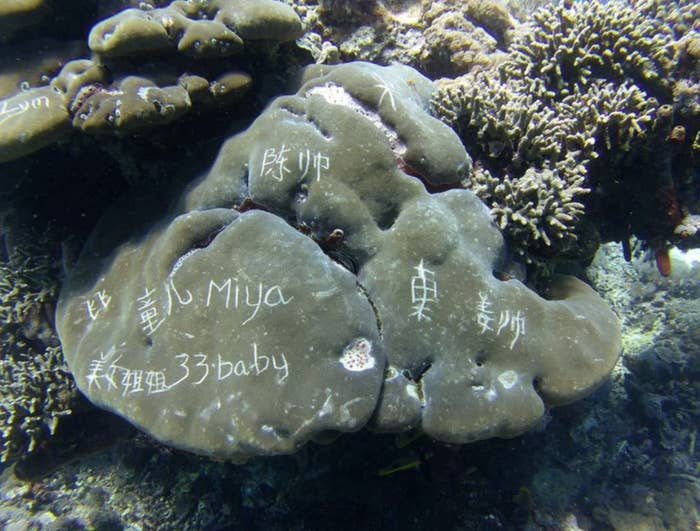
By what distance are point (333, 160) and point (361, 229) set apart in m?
0.62

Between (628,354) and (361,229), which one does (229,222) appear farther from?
(628,354)

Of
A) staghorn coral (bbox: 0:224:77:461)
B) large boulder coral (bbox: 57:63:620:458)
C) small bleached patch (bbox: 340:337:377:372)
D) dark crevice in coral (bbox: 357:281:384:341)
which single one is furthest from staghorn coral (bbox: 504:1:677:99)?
staghorn coral (bbox: 0:224:77:461)

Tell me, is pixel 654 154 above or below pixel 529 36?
below

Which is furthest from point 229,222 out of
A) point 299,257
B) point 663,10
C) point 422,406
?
point 663,10

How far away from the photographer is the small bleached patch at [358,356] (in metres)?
2.75

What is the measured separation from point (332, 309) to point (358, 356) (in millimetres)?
375

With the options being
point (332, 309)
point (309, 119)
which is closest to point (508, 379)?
point (332, 309)

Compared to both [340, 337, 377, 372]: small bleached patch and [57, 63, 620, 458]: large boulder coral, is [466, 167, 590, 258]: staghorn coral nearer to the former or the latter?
[57, 63, 620, 458]: large boulder coral

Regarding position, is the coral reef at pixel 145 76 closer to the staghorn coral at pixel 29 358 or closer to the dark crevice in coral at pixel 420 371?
the staghorn coral at pixel 29 358

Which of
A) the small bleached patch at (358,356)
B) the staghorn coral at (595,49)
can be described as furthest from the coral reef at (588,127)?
the small bleached patch at (358,356)

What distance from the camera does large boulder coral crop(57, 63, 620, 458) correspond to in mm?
2771

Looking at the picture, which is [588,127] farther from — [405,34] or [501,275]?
[405,34]

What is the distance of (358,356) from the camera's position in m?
2.79

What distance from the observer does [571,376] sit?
115 inches
